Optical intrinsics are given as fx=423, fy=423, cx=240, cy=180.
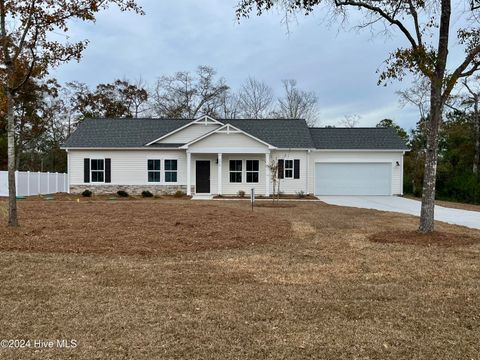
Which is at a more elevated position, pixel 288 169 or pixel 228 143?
pixel 228 143

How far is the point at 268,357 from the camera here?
11.6 feet

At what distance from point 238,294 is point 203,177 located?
20200 millimetres

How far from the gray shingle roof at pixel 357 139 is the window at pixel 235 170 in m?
5.02

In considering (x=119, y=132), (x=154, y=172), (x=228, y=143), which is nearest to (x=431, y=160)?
(x=228, y=143)

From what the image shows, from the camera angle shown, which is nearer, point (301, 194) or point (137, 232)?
point (137, 232)

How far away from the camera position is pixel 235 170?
25.4 meters

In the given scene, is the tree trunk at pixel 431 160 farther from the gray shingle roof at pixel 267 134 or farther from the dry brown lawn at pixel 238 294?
the gray shingle roof at pixel 267 134

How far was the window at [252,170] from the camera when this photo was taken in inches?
995

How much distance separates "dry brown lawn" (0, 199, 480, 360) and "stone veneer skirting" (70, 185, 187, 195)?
1477 cm

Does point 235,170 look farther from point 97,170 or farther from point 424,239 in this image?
point 424,239

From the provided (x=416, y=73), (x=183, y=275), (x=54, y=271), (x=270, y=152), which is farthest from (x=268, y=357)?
(x=270, y=152)

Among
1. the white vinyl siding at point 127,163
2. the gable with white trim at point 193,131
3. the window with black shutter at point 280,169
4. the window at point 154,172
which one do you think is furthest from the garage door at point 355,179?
the window at point 154,172

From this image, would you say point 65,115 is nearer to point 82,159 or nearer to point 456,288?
point 82,159

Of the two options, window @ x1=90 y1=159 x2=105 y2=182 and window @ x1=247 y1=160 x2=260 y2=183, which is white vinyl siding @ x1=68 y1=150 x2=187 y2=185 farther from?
window @ x1=247 y1=160 x2=260 y2=183
